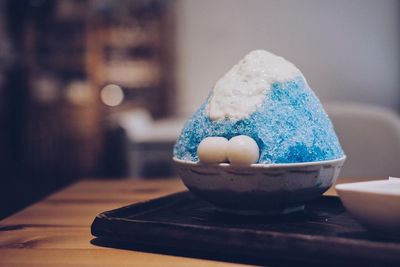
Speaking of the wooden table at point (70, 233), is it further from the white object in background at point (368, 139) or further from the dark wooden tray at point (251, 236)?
the white object in background at point (368, 139)

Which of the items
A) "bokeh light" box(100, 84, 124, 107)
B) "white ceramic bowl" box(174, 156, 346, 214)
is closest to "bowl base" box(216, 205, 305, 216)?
"white ceramic bowl" box(174, 156, 346, 214)

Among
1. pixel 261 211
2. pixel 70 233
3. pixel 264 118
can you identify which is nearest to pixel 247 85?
pixel 264 118

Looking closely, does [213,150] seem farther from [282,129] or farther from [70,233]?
[70,233]

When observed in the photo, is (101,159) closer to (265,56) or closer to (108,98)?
(108,98)

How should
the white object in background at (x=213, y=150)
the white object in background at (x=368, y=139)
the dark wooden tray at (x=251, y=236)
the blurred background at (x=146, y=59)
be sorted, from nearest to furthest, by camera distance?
the dark wooden tray at (x=251, y=236), the white object in background at (x=213, y=150), the white object in background at (x=368, y=139), the blurred background at (x=146, y=59)

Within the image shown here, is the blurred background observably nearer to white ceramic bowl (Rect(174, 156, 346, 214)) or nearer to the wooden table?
the wooden table

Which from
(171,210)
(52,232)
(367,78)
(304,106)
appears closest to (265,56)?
(304,106)

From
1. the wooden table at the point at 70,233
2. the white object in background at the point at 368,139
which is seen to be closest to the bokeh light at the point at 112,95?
the white object in background at the point at 368,139
